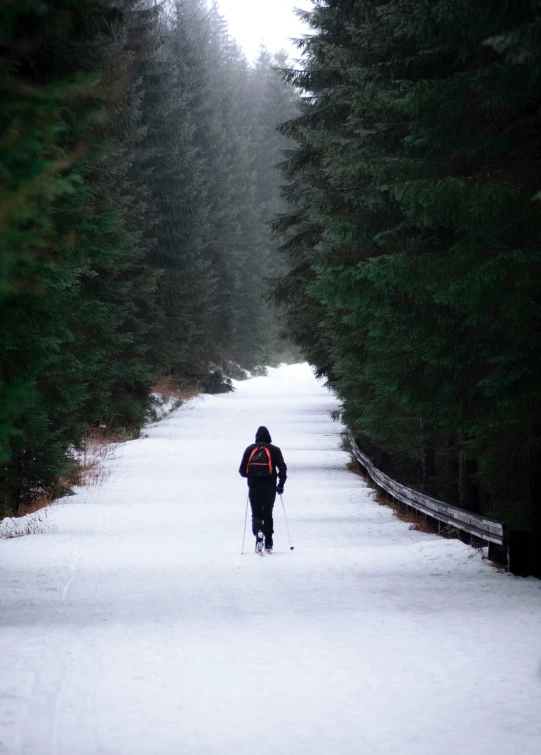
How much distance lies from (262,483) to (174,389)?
35.7 metres

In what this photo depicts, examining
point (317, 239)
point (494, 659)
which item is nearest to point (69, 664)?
point (494, 659)

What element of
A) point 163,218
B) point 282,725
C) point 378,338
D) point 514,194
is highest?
point 163,218

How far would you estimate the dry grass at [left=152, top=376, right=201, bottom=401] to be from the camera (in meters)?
47.3

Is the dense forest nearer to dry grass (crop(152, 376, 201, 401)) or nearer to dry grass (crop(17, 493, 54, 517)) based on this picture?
dry grass (crop(17, 493, 54, 517))

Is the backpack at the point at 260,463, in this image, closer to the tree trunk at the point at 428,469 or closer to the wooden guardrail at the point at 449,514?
the wooden guardrail at the point at 449,514

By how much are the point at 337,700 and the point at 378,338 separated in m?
5.55

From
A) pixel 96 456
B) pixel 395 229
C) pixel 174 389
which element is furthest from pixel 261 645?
pixel 174 389

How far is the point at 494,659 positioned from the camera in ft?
24.5

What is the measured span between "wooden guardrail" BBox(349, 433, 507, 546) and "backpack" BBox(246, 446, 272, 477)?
2.89 m

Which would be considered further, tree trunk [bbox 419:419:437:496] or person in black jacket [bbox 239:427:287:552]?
tree trunk [bbox 419:419:437:496]

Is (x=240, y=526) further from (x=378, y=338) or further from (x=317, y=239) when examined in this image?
(x=317, y=239)

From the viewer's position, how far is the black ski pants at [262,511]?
14367 millimetres

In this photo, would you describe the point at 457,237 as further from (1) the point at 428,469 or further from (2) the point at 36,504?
(2) the point at 36,504

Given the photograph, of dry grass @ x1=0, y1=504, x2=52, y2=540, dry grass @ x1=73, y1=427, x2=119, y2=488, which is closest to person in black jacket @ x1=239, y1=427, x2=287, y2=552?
dry grass @ x1=0, y1=504, x2=52, y2=540
